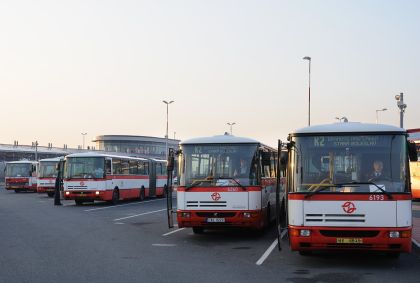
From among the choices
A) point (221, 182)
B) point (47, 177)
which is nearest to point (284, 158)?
point (221, 182)

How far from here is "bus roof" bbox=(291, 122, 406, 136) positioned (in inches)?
443

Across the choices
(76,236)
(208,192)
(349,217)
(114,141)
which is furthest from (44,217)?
(114,141)

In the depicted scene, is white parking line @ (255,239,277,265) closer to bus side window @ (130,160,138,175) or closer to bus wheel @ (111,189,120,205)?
bus wheel @ (111,189,120,205)

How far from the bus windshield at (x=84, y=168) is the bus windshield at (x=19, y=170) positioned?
892 inches

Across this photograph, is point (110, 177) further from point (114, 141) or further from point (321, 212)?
point (114, 141)

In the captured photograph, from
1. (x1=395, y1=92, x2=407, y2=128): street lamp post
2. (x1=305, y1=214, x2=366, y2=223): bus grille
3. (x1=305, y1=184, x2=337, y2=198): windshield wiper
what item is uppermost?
(x1=395, y1=92, x2=407, y2=128): street lamp post

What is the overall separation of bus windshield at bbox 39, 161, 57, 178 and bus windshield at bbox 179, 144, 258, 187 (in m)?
29.1

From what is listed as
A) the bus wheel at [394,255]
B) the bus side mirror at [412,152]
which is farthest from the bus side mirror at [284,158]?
the bus wheel at [394,255]

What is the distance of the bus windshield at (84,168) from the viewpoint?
30.2m

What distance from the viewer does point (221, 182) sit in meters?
15.5

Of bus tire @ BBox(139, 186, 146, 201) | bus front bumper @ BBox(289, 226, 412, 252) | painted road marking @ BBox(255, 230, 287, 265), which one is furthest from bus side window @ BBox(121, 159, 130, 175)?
bus front bumper @ BBox(289, 226, 412, 252)

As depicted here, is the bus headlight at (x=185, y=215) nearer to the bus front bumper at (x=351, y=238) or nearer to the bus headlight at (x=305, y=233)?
the bus front bumper at (x=351, y=238)

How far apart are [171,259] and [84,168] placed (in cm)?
1895

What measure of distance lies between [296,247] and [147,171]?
27.6 metres
